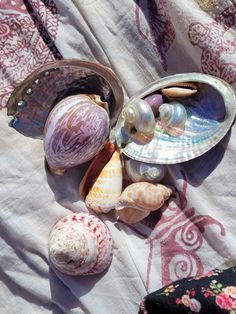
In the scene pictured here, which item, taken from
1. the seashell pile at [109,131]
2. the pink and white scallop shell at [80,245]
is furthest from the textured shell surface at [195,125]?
the pink and white scallop shell at [80,245]

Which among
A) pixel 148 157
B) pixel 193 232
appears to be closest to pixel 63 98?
pixel 148 157

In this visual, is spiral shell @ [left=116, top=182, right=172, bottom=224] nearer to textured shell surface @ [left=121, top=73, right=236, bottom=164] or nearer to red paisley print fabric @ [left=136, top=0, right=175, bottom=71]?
textured shell surface @ [left=121, top=73, right=236, bottom=164]

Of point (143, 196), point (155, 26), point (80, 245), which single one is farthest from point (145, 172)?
point (155, 26)

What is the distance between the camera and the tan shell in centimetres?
82

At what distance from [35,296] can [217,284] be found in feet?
0.95

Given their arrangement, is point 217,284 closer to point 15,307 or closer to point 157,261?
point 157,261

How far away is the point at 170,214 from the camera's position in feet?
2.60

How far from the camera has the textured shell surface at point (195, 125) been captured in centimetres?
79

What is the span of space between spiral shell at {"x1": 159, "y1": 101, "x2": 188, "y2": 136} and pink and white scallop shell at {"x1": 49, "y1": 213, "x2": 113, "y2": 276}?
188mm

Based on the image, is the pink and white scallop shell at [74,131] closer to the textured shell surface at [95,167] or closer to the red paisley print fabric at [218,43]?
the textured shell surface at [95,167]

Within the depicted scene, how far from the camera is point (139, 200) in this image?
2.49 feet

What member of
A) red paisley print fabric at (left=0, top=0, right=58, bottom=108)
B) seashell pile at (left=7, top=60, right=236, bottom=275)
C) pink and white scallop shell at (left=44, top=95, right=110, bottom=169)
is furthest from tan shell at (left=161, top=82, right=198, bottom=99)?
red paisley print fabric at (left=0, top=0, right=58, bottom=108)

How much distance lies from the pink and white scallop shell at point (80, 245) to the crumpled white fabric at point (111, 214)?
2 cm

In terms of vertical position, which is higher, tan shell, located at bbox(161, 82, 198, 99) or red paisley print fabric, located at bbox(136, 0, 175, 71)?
red paisley print fabric, located at bbox(136, 0, 175, 71)
